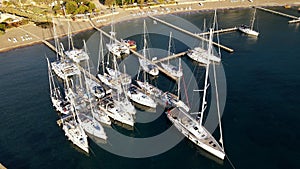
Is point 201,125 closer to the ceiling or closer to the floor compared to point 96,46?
closer to the floor

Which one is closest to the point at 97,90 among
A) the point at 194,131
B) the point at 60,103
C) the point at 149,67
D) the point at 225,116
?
the point at 60,103

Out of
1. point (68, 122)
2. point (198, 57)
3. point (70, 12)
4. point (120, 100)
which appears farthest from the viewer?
point (70, 12)

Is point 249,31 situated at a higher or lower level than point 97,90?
higher

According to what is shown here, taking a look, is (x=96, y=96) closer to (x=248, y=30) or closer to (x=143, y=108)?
(x=143, y=108)

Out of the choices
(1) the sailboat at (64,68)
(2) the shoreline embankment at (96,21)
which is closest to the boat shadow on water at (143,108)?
(1) the sailboat at (64,68)

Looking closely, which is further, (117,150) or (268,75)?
(268,75)

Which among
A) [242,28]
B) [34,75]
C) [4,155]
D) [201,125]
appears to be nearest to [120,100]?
[201,125]

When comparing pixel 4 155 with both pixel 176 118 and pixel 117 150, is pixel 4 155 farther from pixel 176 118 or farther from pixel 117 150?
pixel 176 118
